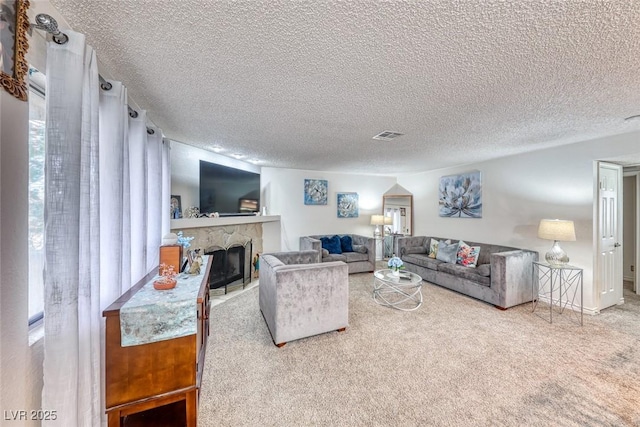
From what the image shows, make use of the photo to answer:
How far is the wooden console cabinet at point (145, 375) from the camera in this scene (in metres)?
1.22

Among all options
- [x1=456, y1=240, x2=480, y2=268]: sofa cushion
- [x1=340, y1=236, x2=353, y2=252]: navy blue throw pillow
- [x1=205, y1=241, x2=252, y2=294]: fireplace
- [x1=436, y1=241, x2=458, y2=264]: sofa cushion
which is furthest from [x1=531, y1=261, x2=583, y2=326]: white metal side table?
[x1=205, y1=241, x2=252, y2=294]: fireplace

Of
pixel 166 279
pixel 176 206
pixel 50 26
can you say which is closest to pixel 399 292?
pixel 166 279

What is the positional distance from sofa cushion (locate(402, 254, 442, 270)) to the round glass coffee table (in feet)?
2.61

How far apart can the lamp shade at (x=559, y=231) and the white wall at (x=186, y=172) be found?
4828 mm

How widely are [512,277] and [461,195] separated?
2.02m

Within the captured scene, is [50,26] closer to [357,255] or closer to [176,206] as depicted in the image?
[176,206]

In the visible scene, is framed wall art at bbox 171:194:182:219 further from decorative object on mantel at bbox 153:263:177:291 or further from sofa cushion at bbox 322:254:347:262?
sofa cushion at bbox 322:254:347:262

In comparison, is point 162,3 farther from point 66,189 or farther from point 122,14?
point 66,189

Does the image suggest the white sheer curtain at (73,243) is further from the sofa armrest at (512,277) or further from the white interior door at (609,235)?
the white interior door at (609,235)

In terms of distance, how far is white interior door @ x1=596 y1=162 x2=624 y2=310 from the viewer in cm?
322

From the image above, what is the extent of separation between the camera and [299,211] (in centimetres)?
572

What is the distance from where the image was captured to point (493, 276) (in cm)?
334

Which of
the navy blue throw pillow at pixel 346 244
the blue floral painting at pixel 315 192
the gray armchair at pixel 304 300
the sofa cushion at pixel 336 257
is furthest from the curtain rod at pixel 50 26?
the navy blue throw pillow at pixel 346 244

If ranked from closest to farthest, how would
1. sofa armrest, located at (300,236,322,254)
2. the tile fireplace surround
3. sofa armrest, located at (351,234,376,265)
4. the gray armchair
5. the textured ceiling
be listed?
the textured ceiling
the gray armchair
the tile fireplace surround
sofa armrest, located at (300,236,322,254)
sofa armrest, located at (351,234,376,265)
